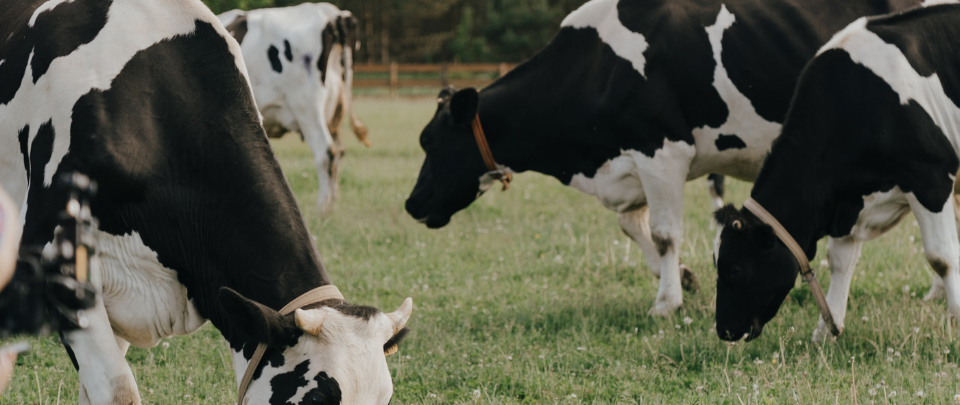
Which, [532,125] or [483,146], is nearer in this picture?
[532,125]

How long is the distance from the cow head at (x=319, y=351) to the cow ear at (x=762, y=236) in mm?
2775

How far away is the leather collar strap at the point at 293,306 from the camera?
2963mm

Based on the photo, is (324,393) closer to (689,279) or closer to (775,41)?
(689,279)

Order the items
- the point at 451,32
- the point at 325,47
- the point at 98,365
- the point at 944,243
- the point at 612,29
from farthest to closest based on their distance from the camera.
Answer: the point at 451,32 → the point at 325,47 → the point at 612,29 → the point at 944,243 → the point at 98,365

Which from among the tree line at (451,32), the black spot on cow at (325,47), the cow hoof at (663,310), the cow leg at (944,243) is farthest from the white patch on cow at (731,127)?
the tree line at (451,32)

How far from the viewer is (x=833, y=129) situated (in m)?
5.18

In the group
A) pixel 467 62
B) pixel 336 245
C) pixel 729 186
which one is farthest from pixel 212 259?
pixel 467 62

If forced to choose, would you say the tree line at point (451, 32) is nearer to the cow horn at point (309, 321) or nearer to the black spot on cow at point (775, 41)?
the black spot on cow at point (775, 41)

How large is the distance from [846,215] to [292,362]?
3.76 metres

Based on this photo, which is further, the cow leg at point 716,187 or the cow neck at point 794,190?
the cow leg at point 716,187

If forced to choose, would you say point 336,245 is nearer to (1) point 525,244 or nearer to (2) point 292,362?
(1) point 525,244

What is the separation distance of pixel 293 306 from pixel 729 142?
4197mm

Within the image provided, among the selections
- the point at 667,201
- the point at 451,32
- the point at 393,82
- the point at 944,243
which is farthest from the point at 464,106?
the point at 451,32

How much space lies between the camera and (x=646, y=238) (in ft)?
23.0
